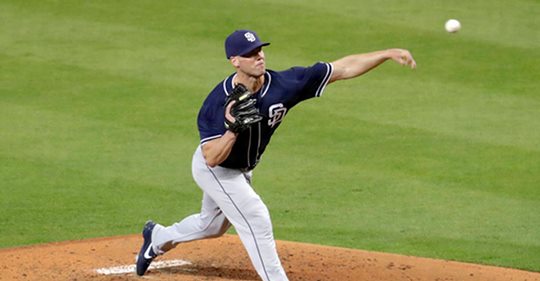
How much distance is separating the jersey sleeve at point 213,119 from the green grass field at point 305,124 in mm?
2395

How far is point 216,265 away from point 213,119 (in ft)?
5.33

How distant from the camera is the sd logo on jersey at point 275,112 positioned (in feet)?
22.6

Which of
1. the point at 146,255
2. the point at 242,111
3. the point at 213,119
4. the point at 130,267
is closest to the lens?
the point at 242,111

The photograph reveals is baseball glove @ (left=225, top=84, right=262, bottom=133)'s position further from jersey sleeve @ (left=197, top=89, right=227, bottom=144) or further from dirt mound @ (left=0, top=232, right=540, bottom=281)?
dirt mound @ (left=0, top=232, right=540, bottom=281)

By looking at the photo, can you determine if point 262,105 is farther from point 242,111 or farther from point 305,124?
point 305,124

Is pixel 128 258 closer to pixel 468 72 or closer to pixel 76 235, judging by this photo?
pixel 76 235

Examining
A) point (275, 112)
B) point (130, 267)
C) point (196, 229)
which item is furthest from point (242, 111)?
point (130, 267)

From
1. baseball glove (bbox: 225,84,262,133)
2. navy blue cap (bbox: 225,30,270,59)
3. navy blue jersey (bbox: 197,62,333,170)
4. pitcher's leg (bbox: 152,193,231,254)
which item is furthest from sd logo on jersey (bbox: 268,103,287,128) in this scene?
pitcher's leg (bbox: 152,193,231,254)

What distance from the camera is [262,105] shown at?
22.5ft

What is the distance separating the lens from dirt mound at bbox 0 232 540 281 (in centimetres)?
778

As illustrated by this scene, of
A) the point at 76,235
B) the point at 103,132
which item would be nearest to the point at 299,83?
the point at 76,235

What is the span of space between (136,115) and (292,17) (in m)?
3.61

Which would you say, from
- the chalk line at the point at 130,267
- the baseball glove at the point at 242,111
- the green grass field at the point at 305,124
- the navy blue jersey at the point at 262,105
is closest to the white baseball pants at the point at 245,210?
the navy blue jersey at the point at 262,105

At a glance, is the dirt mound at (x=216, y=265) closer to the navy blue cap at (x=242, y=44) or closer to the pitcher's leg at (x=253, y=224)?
the pitcher's leg at (x=253, y=224)
